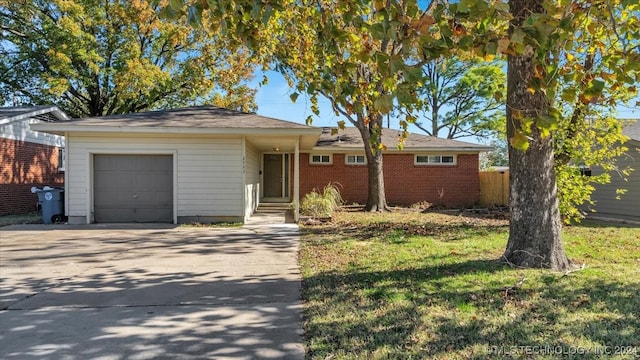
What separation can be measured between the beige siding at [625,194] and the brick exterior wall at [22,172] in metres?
20.7

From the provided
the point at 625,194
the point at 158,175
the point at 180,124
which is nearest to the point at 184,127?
the point at 180,124

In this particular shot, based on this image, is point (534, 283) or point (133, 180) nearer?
point (534, 283)

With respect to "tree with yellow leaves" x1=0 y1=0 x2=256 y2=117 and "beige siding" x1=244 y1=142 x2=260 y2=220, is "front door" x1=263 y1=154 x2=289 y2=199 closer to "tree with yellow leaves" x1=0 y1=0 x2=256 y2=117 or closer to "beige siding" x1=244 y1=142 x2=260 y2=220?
"beige siding" x1=244 y1=142 x2=260 y2=220

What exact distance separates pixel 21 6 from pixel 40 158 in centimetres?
885

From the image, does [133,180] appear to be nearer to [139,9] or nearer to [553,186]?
[553,186]

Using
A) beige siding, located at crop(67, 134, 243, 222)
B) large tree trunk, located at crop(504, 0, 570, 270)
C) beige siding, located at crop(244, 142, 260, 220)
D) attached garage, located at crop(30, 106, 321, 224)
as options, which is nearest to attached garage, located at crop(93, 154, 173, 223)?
attached garage, located at crop(30, 106, 321, 224)

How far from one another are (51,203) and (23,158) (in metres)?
4.45

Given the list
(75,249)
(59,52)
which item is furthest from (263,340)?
(59,52)

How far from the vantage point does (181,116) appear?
39.1 feet

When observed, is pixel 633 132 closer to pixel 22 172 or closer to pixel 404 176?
pixel 404 176

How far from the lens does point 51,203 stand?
11188 millimetres

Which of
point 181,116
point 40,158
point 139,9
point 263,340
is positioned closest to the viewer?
point 263,340

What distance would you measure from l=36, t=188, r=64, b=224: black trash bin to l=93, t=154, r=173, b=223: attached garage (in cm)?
125

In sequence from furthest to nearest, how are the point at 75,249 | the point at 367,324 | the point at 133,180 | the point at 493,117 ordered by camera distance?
1. the point at 493,117
2. the point at 133,180
3. the point at 75,249
4. the point at 367,324
